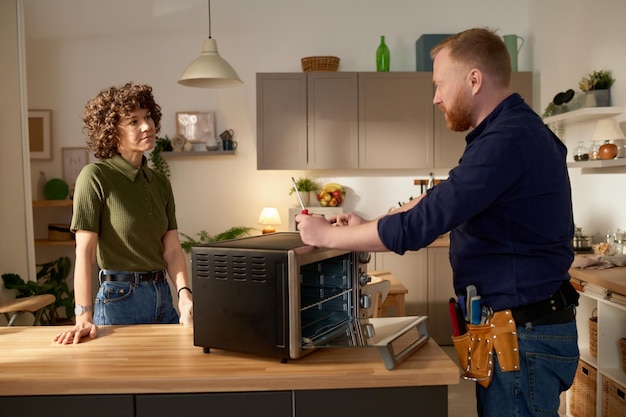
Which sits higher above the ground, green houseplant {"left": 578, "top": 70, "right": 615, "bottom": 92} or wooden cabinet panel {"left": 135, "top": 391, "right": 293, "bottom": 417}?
green houseplant {"left": 578, "top": 70, "right": 615, "bottom": 92}

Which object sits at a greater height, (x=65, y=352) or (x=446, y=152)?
(x=446, y=152)

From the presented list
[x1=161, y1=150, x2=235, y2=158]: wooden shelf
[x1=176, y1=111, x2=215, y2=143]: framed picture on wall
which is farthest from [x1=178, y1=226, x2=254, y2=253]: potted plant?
[x1=176, y1=111, x2=215, y2=143]: framed picture on wall

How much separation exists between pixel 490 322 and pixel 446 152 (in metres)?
4.10

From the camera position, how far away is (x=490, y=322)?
180 cm

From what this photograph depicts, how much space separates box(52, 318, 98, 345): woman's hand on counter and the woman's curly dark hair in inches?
24.7

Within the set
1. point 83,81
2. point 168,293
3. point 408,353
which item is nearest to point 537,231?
point 408,353

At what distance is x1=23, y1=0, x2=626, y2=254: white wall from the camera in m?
5.94

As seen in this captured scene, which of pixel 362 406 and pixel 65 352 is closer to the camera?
pixel 362 406

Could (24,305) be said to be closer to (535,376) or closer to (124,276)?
(124,276)

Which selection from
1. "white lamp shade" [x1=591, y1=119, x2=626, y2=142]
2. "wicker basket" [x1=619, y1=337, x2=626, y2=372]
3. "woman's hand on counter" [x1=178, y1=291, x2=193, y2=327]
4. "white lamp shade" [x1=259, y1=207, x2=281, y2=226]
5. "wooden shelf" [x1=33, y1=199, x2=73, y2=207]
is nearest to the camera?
"woman's hand on counter" [x1=178, y1=291, x2=193, y2=327]

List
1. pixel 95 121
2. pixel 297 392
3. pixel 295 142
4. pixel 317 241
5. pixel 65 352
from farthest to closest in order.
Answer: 1. pixel 295 142
2. pixel 95 121
3. pixel 65 352
4. pixel 317 241
5. pixel 297 392

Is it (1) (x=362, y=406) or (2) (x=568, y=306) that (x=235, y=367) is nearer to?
(1) (x=362, y=406)

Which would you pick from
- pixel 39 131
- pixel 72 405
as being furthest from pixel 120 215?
pixel 39 131

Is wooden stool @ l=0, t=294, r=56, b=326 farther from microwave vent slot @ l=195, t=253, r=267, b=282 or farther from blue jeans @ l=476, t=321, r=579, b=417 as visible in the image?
blue jeans @ l=476, t=321, r=579, b=417
